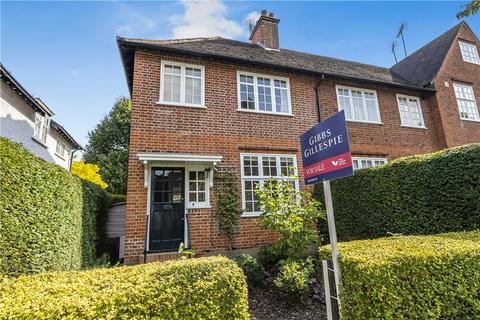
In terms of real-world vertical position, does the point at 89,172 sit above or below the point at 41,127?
below

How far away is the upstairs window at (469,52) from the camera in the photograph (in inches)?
519

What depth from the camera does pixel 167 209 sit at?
23.6 ft

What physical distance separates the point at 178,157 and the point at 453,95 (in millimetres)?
13980

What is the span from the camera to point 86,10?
6.13m

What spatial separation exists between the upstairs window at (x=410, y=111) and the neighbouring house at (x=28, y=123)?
16.1 meters

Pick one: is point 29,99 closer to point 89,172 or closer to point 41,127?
point 41,127

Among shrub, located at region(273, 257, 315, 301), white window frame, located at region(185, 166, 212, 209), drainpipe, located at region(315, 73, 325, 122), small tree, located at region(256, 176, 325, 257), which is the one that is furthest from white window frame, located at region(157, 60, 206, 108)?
shrub, located at region(273, 257, 315, 301)

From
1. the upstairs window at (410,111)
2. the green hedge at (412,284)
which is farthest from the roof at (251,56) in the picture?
the green hedge at (412,284)

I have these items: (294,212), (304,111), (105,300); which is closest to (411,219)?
(294,212)

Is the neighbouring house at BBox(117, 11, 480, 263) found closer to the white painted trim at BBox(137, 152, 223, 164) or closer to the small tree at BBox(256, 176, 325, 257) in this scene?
the white painted trim at BBox(137, 152, 223, 164)

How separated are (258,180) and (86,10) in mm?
6890

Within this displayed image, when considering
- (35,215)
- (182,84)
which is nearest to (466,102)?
(182,84)

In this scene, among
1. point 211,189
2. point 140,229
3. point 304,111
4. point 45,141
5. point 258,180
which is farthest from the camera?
point 45,141

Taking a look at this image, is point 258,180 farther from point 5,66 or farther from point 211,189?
point 5,66
